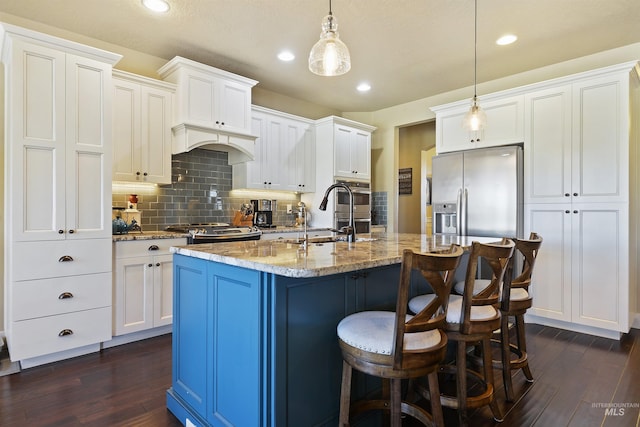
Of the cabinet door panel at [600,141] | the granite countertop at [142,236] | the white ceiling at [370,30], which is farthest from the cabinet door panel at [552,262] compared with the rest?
the granite countertop at [142,236]

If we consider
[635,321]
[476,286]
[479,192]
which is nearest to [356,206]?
[479,192]

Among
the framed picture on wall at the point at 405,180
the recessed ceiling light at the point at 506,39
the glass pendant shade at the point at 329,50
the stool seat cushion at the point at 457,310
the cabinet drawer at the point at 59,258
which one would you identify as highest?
the recessed ceiling light at the point at 506,39

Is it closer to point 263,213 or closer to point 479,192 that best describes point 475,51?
point 479,192

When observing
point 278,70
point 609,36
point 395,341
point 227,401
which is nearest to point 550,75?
point 609,36

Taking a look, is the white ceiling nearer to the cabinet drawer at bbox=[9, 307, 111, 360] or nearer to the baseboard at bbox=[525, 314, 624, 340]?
the cabinet drawer at bbox=[9, 307, 111, 360]

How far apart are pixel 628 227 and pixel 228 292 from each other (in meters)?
3.49

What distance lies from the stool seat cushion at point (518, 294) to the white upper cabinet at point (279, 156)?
2983 millimetres

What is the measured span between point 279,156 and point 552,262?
10.7ft

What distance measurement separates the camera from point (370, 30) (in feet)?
10.3

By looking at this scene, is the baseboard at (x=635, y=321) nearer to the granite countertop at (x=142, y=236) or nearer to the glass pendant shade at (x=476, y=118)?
the glass pendant shade at (x=476, y=118)

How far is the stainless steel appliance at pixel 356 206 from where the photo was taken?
15.8 feet

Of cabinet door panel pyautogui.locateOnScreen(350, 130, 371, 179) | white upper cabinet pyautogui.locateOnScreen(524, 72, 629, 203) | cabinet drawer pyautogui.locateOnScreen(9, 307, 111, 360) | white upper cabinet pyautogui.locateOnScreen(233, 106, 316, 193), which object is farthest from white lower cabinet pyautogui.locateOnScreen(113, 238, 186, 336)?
white upper cabinet pyautogui.locateOnScreen(524, 72, 629, 203)

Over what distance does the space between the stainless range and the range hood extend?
0.79 meters

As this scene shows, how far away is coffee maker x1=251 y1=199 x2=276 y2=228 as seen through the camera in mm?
4406
